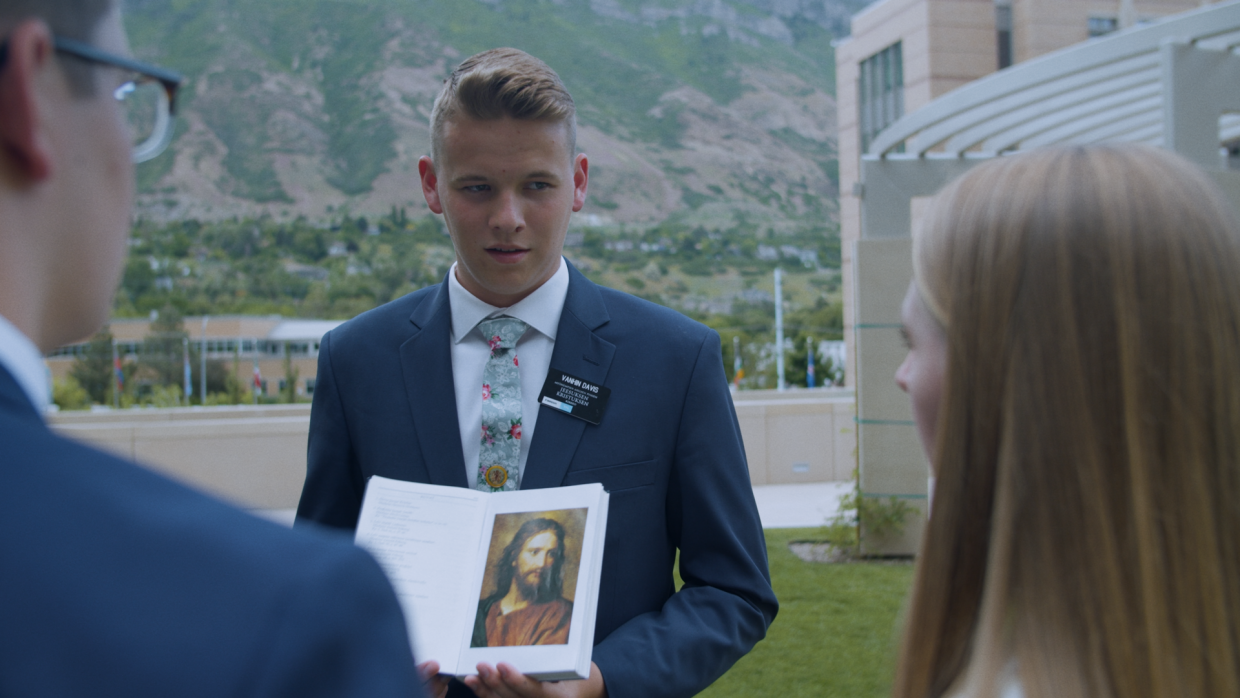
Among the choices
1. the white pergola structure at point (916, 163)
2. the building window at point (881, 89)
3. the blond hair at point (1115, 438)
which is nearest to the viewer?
the blond hair at point (1115, 438)

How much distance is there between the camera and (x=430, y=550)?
1.72 meters

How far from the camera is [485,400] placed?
81.7 inches

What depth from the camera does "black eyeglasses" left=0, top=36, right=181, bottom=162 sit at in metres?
0.71

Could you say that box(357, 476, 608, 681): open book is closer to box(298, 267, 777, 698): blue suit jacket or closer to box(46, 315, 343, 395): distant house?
box(298, 267, 777, 698): blue suit jacket

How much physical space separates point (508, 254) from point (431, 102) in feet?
369

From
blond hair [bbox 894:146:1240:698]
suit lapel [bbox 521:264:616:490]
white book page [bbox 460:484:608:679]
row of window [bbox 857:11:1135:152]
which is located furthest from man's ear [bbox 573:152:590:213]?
row of window [bbox 857:11:1135:152]

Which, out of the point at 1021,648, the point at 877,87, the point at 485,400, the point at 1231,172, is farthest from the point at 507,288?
the point at 877,87

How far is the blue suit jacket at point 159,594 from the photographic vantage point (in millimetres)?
511

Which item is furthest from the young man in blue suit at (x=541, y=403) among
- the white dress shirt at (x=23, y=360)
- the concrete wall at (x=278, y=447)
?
the concrete wall at (x=278, y=447)

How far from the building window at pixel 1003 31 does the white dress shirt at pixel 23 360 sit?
2921 centimetres

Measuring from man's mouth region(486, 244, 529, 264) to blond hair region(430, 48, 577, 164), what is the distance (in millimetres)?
277

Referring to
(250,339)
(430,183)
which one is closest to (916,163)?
(430,183)

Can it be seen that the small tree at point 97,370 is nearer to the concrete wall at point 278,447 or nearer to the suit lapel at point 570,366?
the concrete wall at point 278,447

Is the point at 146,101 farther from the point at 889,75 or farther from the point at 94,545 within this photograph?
the point at 889,75
